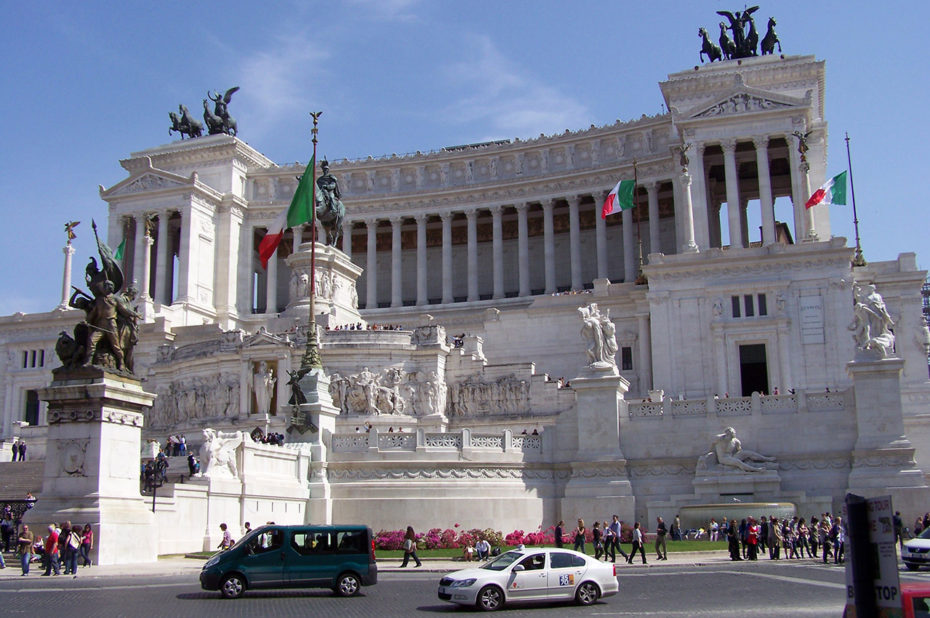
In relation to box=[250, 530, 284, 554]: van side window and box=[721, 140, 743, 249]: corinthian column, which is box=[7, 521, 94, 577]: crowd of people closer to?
box=[250, 530, 284, 554]: van side window

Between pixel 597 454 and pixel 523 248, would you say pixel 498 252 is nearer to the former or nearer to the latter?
pixel 523 248

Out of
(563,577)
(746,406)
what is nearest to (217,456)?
(563,577)

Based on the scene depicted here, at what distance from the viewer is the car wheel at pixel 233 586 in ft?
69.7

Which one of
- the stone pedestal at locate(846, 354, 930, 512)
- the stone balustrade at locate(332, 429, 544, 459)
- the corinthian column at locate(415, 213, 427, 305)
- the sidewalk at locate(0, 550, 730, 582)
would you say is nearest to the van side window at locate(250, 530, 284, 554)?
the sidewalk at locate(0, 550, 730, 582)

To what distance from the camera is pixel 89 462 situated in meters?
24.0

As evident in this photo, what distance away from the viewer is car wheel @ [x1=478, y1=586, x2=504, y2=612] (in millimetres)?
19859

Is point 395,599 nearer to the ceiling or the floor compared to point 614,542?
nearer to the floor

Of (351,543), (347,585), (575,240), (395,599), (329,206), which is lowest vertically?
(395,599)

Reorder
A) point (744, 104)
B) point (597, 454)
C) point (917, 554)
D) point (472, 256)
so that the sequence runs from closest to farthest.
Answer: point (917, 554), point (597, 454), point (744, 104), point (472, 256)

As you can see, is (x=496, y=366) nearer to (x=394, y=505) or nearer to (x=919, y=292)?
(x=394, y=505)

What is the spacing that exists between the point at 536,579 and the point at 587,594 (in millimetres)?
1144

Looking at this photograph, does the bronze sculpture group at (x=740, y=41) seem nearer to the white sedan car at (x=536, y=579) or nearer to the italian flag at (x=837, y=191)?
the italian flag at (x=837, y=191)

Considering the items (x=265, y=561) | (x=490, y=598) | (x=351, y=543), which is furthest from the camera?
(x=351, y=543)

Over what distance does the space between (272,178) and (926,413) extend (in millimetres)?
63775
